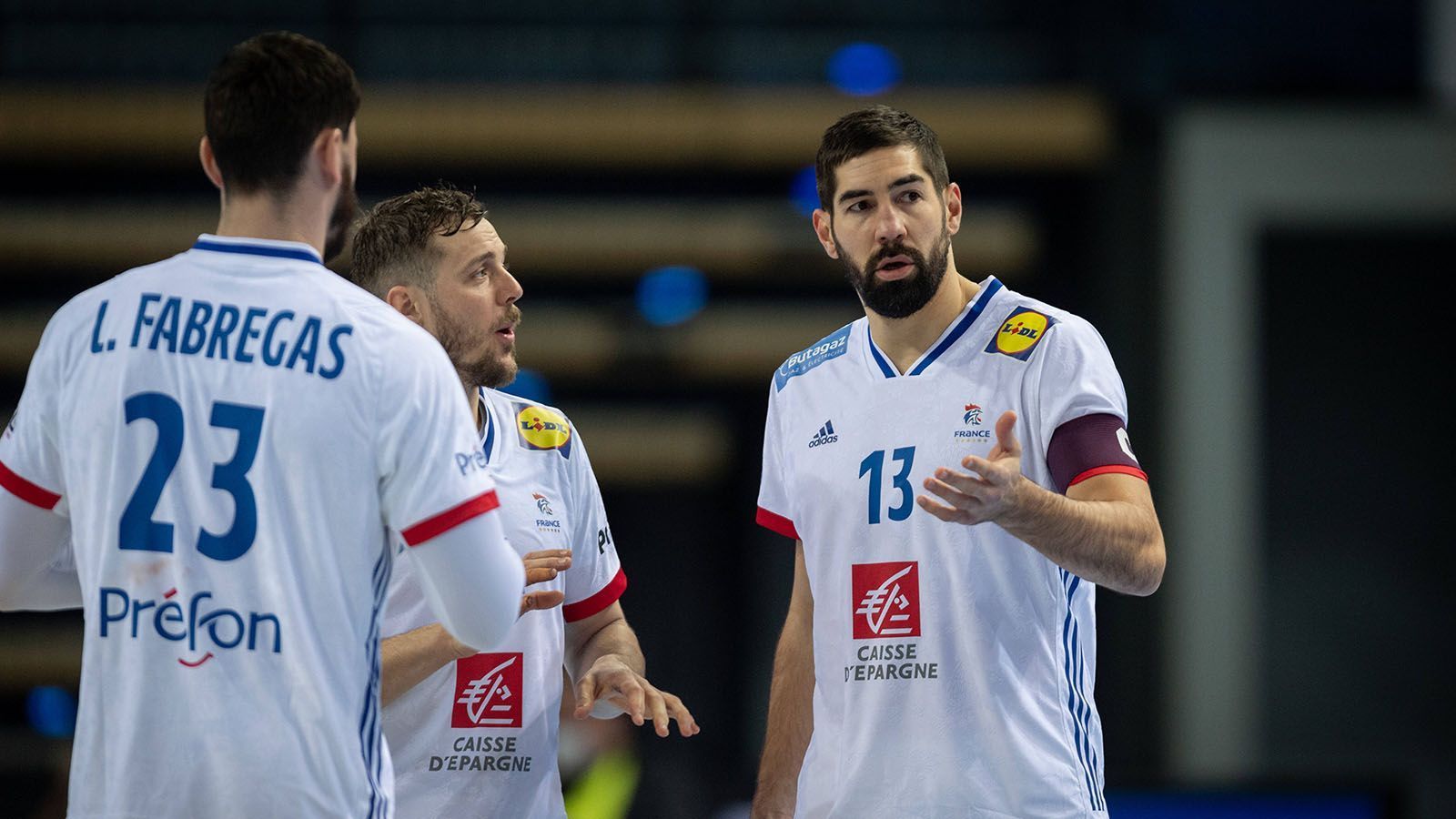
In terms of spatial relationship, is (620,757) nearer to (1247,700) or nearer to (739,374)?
(739,374)

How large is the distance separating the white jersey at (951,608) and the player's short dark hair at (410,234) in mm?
1227

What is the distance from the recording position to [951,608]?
3.80 meters

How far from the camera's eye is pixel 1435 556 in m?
10.6

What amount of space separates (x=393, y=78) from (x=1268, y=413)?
21.7ft

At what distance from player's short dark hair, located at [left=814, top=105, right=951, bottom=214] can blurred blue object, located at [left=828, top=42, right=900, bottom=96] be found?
20.7 ft

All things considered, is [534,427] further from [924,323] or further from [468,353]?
[924,323]

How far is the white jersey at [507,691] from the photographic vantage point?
392cm

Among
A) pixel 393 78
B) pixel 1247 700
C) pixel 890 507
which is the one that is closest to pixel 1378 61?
pixel 1247 700

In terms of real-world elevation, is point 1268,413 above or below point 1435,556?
above

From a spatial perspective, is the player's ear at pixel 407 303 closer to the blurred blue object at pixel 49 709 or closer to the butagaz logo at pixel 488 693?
the butagaz logo at pixel 488 693

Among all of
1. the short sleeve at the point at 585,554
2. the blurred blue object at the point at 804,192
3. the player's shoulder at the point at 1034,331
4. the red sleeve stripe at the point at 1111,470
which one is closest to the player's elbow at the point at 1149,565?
the red sleeve stripe at the point at 1111,470

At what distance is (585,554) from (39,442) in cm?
174

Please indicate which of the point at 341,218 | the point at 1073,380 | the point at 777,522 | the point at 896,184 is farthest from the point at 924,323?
the point at 341,218

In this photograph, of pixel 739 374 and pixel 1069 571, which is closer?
pixel 1069 571
